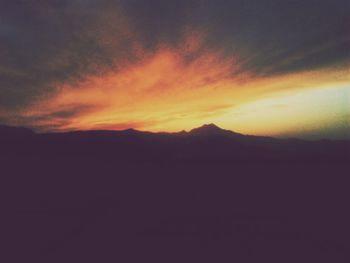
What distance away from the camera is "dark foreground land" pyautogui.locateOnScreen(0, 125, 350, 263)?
19.4 meters

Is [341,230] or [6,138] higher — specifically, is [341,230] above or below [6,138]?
below

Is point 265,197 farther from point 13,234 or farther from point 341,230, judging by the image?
point 13,234

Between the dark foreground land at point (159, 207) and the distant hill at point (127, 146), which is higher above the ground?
the distant hill at point (127, 146)

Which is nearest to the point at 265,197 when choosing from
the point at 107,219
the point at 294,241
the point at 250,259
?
the point at 294,241

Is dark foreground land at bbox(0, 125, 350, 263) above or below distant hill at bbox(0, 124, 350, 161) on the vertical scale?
below

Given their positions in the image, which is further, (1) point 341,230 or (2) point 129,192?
(2) point 129,192

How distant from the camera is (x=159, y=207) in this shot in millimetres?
27312

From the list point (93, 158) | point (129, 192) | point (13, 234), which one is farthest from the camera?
point (93, 158)

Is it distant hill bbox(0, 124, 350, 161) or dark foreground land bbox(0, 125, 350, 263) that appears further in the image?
distant hill bbox(0, 124, 350, 161)

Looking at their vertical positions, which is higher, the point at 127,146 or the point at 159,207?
the point at 127,146

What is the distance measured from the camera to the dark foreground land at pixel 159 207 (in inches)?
765

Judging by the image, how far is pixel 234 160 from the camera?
50906 millimetres

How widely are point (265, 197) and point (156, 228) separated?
17.2 meters

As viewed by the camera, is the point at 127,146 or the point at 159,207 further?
the point at 127,146
